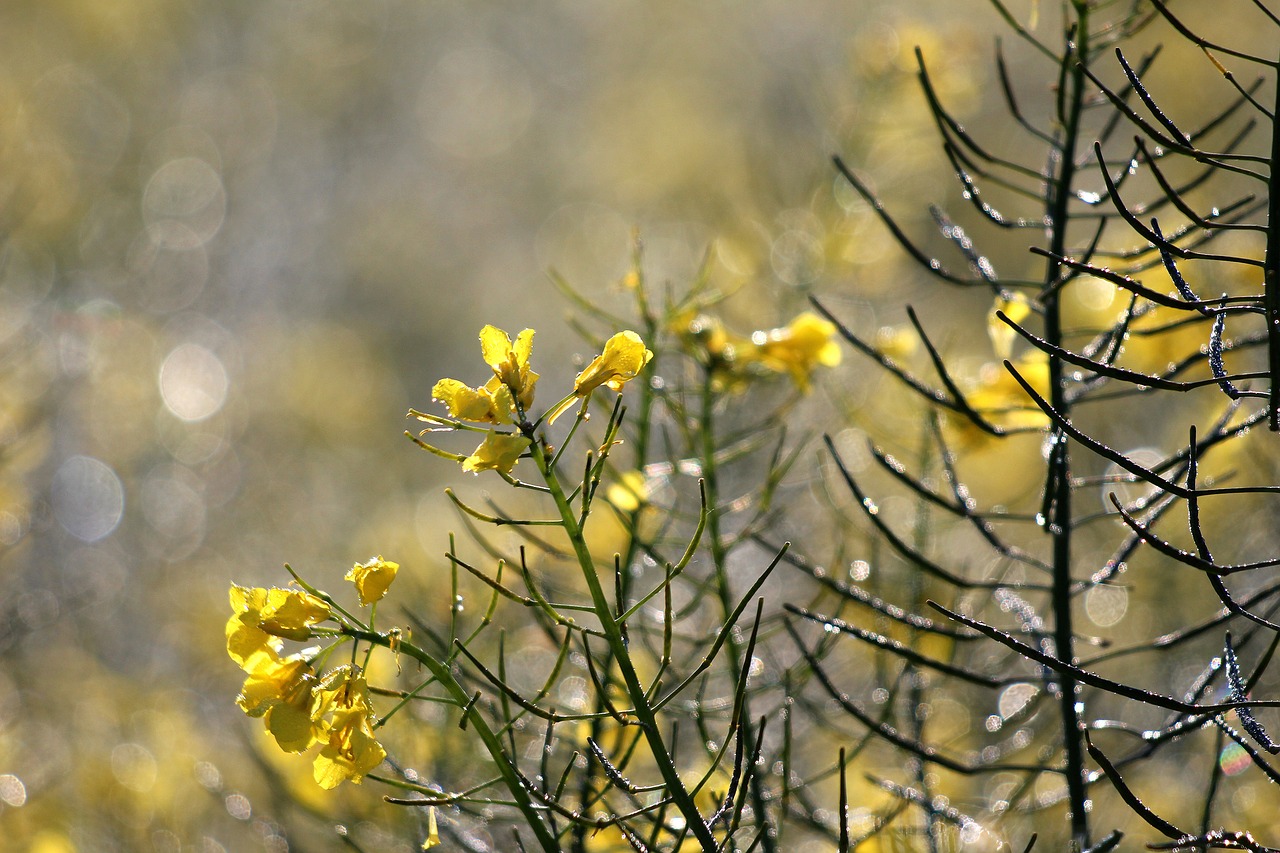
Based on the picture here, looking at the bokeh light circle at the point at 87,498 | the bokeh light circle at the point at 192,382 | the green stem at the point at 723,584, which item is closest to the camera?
the green stem at the point at 723,584

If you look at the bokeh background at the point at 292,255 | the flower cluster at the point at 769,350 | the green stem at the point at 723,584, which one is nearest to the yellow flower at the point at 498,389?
the green stem at the point at 723,584

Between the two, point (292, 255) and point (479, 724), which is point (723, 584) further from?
Answer: point (292, 255)

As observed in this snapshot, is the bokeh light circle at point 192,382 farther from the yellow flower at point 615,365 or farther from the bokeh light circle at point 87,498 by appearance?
the yellow flower at point 615,365

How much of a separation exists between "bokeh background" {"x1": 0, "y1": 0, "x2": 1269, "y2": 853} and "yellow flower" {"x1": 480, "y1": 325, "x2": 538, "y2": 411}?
65cm

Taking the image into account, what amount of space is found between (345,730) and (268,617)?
9cm

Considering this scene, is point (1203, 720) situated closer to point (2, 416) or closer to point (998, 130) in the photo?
point (2, 416)

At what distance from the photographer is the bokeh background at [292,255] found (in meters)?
2.66

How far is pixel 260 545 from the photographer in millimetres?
4332

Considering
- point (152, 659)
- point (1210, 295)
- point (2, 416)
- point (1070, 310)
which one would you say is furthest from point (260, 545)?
point (1210, 295)

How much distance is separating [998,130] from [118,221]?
4.71 metres

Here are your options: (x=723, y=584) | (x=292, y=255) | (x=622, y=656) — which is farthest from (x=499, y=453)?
(x=292, y=255)

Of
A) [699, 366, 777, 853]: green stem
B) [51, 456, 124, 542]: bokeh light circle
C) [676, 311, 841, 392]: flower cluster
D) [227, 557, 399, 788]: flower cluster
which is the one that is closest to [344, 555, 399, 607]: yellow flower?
[227, 557, 399, 788]: flower cluster

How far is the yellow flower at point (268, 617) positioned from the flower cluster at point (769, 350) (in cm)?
62

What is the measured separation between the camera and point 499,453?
667mm
